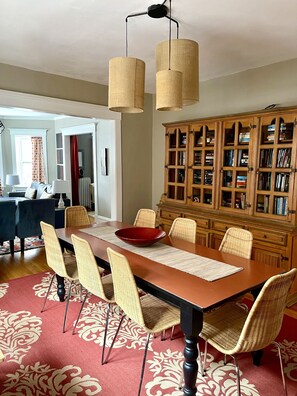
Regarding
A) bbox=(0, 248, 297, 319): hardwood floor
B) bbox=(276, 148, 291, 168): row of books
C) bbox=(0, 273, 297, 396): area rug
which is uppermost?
bbox=(276, 148, 291, 168): row of books

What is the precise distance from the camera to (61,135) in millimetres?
7949

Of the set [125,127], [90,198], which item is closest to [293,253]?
[125,127]

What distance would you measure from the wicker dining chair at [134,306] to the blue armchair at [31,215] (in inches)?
120

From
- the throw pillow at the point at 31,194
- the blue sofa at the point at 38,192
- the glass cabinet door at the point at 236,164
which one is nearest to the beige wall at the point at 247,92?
the glass cabinet door at the point at 236,164

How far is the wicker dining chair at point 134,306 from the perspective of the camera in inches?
70.2

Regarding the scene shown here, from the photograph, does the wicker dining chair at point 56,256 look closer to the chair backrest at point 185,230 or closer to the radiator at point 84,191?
the chair backrest at point 185,230

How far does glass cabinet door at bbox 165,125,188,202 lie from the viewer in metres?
4.14

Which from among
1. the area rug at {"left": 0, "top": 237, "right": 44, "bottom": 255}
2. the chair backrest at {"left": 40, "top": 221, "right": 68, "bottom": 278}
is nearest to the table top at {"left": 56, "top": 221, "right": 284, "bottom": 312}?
the chair backrest at {"left": 40, "top": 221, "right": 68, "bottom": 278}

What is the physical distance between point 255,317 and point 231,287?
23cm

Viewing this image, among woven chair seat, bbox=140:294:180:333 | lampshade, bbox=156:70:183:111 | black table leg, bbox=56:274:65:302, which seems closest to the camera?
woven chair seat, bbox=140:294:180:333

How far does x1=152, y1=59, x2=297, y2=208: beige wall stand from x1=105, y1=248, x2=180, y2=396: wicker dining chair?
2.76 m

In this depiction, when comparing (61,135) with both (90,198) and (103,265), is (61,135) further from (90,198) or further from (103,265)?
(103,265)

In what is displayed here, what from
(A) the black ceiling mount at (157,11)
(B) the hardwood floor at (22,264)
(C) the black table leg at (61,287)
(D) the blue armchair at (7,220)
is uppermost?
(A) the black ceiling mount at (157,11)

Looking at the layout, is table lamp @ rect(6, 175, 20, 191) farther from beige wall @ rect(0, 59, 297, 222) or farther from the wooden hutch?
the wooden hutch
